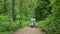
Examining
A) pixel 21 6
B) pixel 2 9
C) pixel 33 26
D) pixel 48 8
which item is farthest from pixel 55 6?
Result: pixel 21 6

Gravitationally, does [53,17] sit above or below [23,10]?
above

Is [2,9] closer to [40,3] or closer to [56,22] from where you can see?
[40,3]

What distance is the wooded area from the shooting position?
611 inches

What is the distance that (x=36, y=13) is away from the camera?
30.7 metres

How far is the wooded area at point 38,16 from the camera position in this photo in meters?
15.5

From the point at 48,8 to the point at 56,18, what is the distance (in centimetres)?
1278

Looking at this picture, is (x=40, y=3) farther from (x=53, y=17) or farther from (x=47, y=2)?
(x=53, y=17)

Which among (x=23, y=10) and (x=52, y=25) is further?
(x=23, y=10)

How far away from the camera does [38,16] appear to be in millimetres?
30547

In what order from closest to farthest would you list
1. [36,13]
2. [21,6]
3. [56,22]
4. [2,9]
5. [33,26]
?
1. [56,22]
2. [33,26]
3. [36,13]
4. [2,9]
5. [21,6]

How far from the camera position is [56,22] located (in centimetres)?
1541

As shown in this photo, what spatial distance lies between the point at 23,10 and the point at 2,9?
964 cm

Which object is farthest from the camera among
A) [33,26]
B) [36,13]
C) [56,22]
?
[36,13]

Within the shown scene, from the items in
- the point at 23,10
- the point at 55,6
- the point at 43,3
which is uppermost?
the point at 55,6
